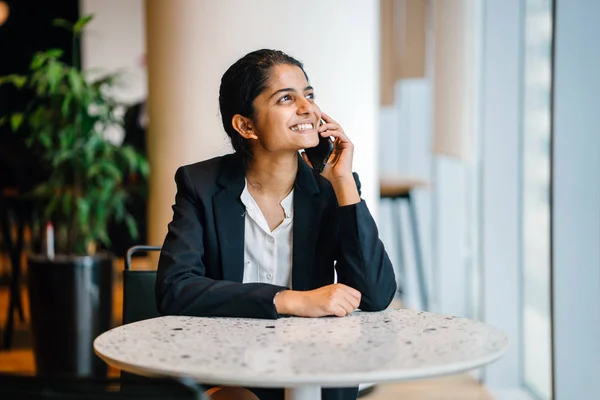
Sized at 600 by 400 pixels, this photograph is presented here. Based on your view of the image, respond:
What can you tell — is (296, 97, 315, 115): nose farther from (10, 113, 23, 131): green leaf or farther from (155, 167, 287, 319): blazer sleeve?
(10, 113, 23, 131): green leaf

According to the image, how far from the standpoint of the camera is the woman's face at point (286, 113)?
2010mm

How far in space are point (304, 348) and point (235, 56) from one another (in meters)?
2.10

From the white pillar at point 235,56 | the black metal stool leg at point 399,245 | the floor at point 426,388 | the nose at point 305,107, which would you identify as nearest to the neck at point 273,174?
the nose at point 305,107

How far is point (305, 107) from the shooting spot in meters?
2.01

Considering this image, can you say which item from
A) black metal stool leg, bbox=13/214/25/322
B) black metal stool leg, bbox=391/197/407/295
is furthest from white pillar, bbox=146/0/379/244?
black metal stool leg, bbox=391/197/407/295

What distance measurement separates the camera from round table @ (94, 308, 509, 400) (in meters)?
1.33

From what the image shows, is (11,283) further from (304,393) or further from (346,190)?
(304,393)

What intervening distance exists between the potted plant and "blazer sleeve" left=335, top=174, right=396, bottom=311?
2.44 metres

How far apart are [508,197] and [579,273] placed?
1331 millimetres

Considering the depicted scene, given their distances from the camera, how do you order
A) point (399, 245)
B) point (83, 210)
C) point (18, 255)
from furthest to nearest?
point (399, 245) → point (18, 255) → point (83, 210)

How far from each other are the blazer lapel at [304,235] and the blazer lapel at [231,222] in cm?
14

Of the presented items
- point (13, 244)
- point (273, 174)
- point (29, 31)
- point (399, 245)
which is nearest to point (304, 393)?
point (273, 174)

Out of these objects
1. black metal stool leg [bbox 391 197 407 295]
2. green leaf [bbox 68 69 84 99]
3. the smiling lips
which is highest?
green leaf [bbox 68 69 84 99]

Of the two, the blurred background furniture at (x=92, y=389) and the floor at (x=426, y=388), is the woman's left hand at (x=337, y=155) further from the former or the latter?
the floor at (x=426, y=388)
